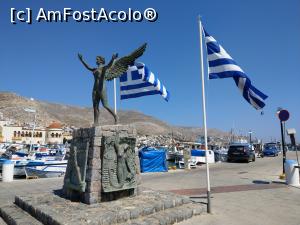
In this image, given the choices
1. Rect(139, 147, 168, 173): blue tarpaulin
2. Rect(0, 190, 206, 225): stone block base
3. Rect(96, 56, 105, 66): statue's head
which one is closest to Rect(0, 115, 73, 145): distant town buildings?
Rect(139, 147, 168, 173): blue tarpaulin

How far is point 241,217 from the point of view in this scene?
8031 mm

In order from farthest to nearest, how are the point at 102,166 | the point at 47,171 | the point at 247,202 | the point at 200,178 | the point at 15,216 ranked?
the point at 47,171, the point at 200,178, the point at 247,202, the point at 102,166, the point at 15,216

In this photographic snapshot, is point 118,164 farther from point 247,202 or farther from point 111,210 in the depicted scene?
point 247,202

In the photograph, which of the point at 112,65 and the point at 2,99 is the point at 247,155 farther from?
the point at 2,99

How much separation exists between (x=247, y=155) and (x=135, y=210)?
2464cm

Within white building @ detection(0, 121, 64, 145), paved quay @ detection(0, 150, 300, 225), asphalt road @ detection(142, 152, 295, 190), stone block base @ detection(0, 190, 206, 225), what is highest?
white building @ detection(0, 121, 64, 145)

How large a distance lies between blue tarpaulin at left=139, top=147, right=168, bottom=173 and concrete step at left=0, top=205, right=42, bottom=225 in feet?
41.5

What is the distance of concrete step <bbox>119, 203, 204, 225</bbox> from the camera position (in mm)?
7094

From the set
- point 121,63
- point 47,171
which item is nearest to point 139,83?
point 121,63

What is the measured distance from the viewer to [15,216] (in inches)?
309

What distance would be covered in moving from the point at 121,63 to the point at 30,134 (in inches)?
3498

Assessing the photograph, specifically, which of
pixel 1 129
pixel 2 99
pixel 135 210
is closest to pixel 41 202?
pixel 135 210

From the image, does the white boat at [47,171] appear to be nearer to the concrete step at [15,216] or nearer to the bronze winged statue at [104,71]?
the concrete step at [15,216]

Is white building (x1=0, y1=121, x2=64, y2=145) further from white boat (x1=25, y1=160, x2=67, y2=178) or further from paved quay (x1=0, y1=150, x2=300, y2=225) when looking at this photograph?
paved quay (x1=0, y1=150, x2=300, y2=225)
